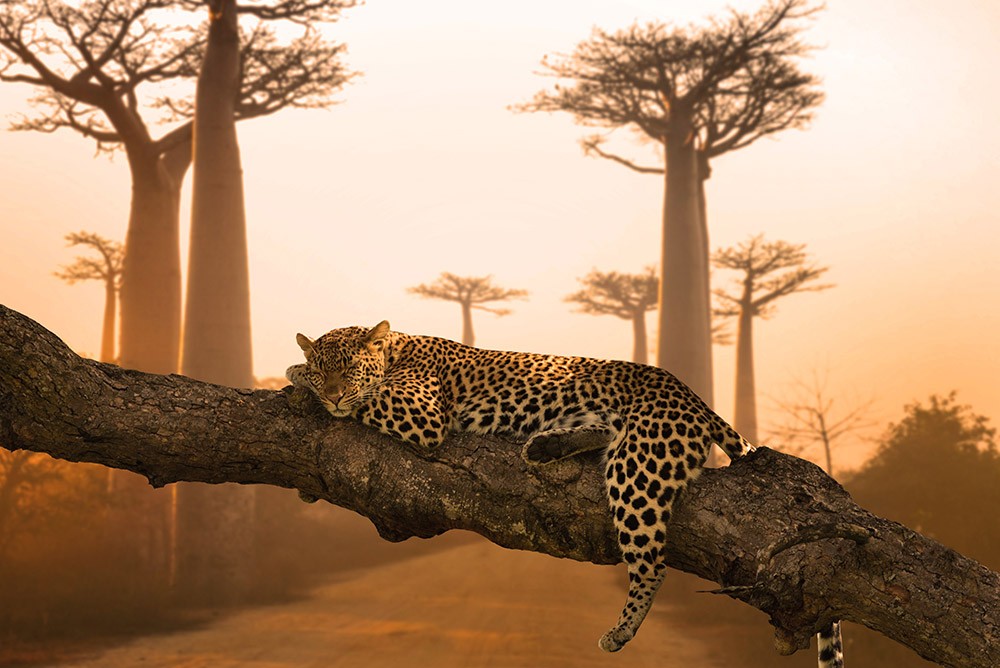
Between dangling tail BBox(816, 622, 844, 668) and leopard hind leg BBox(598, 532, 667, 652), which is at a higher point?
leopard hind leg BBox(598, 532, 667, 652)

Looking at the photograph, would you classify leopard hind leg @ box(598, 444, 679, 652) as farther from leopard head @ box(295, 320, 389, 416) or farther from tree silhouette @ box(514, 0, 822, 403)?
tree silhouette @ box(514, 0, 822, 403)

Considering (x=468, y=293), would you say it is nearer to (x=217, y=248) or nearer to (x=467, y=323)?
(x=467, y=323)

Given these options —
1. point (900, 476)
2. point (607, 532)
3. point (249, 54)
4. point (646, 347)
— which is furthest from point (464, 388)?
point (646, 347)

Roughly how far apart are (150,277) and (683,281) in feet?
48.5

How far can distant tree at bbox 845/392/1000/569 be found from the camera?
17.7 metres

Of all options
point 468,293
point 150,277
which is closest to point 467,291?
A: point 468,293

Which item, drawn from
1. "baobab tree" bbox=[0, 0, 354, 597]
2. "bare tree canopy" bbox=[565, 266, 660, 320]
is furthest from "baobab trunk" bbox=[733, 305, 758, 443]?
"baobab tree" bbox=[0, 0, 354, 597]

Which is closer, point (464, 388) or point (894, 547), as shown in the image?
point (894, 547)

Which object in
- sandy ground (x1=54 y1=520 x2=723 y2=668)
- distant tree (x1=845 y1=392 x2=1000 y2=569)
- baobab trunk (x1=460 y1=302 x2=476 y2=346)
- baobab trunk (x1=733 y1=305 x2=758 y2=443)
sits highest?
baobab trunk (x1=460 y1=302 x2=476 y2=346)

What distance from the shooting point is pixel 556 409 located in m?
5.08

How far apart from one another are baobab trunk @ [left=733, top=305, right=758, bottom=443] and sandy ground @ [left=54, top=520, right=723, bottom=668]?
13102 mm

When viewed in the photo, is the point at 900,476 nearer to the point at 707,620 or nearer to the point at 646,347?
the point at 707,620

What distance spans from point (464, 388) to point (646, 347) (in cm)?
4222

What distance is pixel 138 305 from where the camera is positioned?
2420 cm
